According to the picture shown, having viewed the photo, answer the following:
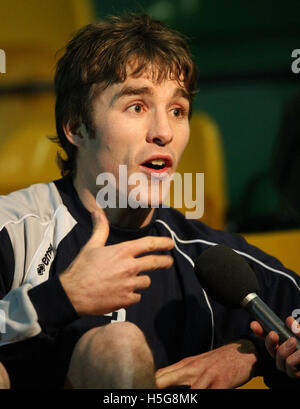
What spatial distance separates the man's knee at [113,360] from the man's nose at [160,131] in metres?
0.34

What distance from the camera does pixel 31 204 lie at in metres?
1.03

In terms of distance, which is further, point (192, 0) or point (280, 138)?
point (192, 0)

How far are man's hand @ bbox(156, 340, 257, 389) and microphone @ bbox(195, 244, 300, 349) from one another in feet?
0.41

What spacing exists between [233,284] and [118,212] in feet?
0.92

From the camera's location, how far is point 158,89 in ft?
3.37

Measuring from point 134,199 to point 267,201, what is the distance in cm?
193

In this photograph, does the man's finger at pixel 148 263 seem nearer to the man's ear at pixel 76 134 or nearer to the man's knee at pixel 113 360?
the man's knee at pixel 113 360

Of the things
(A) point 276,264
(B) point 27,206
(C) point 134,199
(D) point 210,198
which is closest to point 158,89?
(C) point 134,199

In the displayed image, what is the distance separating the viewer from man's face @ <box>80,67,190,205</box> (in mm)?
1008

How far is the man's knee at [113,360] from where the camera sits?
2.44 feet

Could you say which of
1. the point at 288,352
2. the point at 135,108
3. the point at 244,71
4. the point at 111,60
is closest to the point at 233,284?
the point at 288,352

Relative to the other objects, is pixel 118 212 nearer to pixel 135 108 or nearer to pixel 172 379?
pixel 135 108

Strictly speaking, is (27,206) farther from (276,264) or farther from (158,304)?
(276,264)

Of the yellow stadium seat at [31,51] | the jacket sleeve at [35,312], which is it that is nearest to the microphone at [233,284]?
the jacket sleeve at [35,312]
